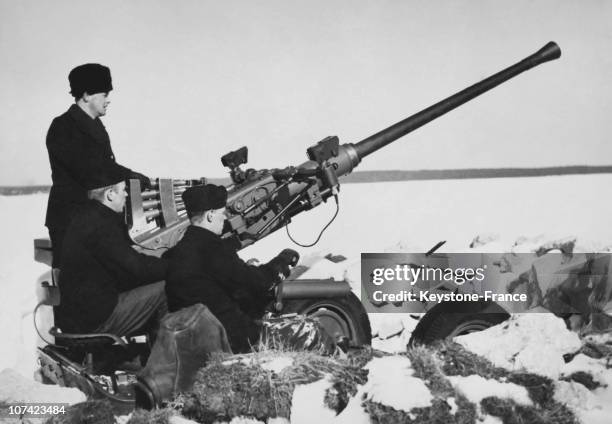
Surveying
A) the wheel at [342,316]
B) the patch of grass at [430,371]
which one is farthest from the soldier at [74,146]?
the patch of grass at [430,371]

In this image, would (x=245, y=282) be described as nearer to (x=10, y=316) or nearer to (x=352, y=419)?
(x=352, y=419)

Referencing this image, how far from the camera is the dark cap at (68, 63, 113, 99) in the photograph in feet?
15.9

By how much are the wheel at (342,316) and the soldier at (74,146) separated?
149cm

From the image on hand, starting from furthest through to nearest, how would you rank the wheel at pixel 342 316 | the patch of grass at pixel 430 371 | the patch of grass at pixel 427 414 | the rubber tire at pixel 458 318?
the wheel at pixel 342 316 → the rubber tire at pixel 458 318 → the patch of grass at pixel 430 371 → the patch of grass at pixel 427 414

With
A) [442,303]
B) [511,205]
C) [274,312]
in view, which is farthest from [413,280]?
[511,205]

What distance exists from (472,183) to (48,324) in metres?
6.36

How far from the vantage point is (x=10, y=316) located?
20.4 ft

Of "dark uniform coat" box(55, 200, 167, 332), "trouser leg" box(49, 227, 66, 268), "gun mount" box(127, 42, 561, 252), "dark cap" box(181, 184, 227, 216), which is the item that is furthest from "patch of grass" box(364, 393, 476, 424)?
"trouser leg" box(49, 227, 66, 268)

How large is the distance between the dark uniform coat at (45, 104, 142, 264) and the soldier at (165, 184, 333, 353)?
3.65 feet

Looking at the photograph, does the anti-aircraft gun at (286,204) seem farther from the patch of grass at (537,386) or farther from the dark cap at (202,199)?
the patch of grass at (537,386)

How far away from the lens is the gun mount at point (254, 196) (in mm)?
4992

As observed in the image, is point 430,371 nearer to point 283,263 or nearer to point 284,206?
point 283,263

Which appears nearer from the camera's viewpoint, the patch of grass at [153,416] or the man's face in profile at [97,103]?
the patch of grass at [153,416]

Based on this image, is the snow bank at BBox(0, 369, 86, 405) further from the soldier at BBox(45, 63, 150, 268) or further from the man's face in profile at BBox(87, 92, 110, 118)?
the man's face in profile at BBox(87, 92, 110, 118)
